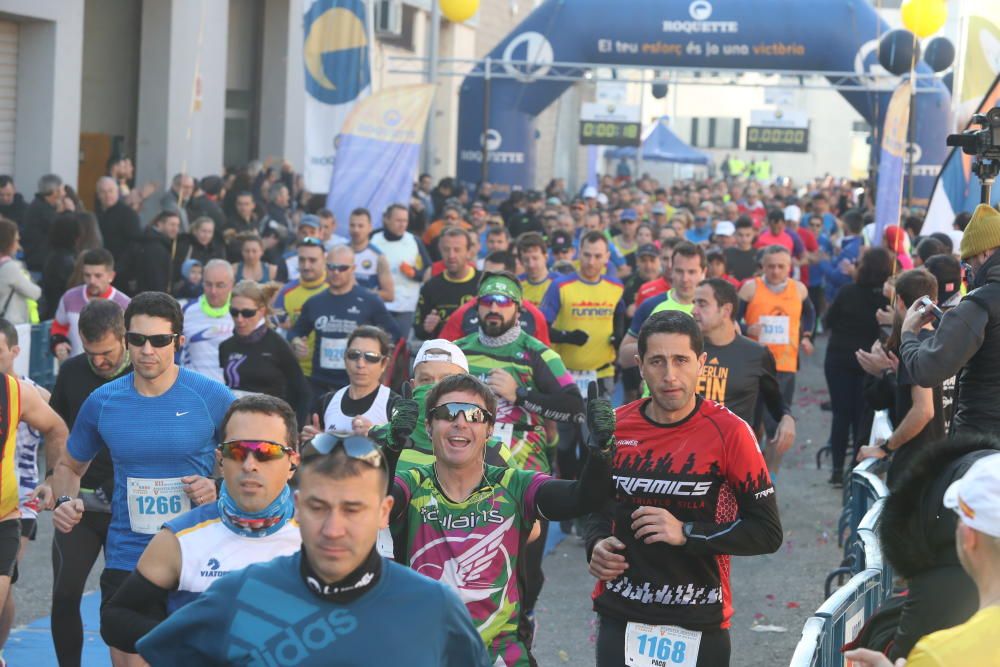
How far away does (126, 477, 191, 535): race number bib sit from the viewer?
5.82 metres

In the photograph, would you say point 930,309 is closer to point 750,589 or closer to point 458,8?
point 750,589

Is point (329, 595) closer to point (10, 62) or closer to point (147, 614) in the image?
point (147, 614)

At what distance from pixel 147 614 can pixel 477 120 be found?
78.1 ft

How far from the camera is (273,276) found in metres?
13.0

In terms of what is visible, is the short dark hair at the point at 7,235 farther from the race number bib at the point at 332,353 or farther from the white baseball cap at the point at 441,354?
the white baseball cap at the point at 441,354

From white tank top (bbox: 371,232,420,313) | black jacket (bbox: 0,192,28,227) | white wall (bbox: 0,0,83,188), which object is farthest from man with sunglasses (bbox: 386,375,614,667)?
white wall (bbox: 0,0,83,188)

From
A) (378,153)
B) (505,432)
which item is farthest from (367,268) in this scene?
(505,432)

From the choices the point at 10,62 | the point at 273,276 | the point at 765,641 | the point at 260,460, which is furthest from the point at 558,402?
the point at 10,62

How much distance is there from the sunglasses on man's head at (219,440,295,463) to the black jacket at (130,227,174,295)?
8615mm

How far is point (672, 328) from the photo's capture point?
508 cm

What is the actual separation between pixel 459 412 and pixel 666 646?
101cm

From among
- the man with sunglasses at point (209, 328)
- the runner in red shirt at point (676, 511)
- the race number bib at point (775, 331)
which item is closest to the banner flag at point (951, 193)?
the race number bib at point (775, 331)

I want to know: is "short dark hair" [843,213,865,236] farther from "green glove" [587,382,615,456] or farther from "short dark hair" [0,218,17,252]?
"green glove" [587,382,615,456]

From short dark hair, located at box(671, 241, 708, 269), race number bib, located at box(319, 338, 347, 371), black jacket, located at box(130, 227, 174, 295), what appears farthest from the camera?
black jacket, located at box(130, 227, 174, 295)
